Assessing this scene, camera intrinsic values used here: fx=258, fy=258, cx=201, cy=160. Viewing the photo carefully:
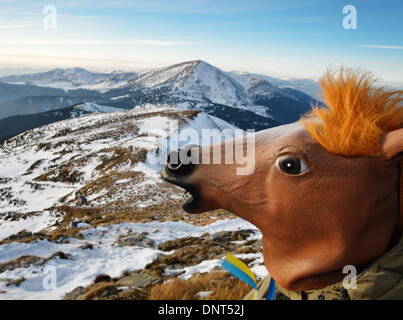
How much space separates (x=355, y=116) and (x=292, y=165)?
450 mm

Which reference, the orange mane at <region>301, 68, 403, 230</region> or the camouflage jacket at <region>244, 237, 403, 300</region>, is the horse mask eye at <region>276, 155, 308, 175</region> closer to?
the orange mane at <region>301, 68, 403, 230</region>

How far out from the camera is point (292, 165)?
159 centimetres

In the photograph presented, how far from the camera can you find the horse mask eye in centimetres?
158

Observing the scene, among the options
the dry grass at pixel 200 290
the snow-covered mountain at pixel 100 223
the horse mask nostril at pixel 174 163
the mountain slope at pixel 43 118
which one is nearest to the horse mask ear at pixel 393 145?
the horse mask nostril at pixel 174 163

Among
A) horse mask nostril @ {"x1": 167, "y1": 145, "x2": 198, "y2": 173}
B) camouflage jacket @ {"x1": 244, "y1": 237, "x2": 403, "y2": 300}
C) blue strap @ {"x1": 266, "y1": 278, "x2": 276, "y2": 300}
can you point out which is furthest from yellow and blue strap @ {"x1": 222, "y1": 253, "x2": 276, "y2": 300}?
horse mask nostril @ {"x1": 167, "y1": 145, "x2": 198, "y2": 173}

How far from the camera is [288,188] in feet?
5.24

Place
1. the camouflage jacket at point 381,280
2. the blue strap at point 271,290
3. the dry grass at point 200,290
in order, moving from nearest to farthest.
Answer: the camouflage jacket at point 381,280, the blue strap at point 271,290, the dry grass at point 200,290

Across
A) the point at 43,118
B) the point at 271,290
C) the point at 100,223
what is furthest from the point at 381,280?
the point at 43,118

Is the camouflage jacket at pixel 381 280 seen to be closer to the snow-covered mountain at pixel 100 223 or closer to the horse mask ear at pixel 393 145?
the horse mask ear at pixel 393 145

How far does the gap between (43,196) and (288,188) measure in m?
40.3

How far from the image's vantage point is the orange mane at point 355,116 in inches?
56.5

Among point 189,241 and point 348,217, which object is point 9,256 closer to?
point 189,241

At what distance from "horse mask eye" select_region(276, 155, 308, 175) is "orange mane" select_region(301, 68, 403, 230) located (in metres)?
0.17

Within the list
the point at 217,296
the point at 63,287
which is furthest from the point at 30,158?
the point at 217,296
